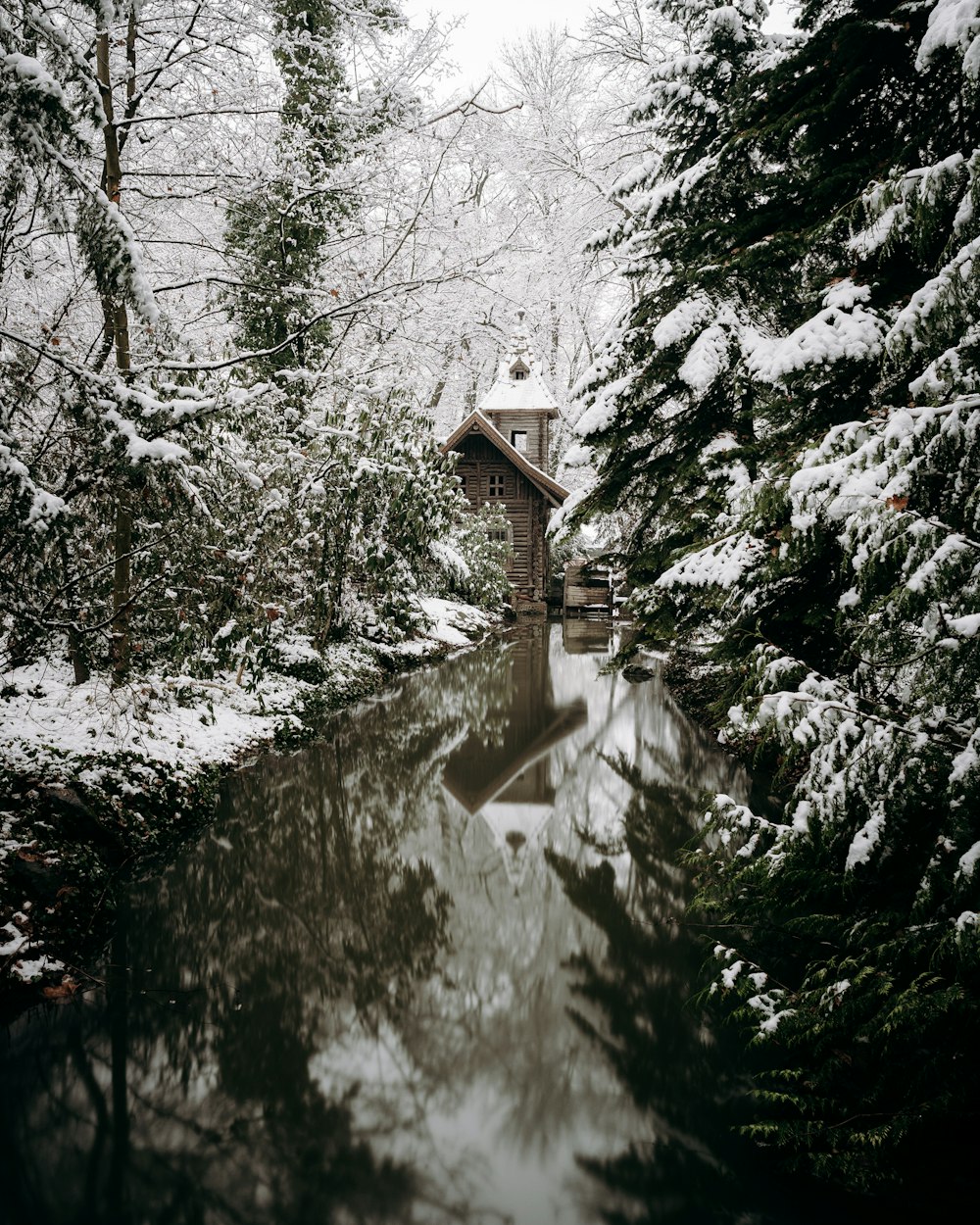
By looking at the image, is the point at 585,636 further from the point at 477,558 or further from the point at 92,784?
the point at 92,784

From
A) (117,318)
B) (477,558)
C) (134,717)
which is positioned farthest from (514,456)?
(134,717)

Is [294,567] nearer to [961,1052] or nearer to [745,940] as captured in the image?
[745,940]

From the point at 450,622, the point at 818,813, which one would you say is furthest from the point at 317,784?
the point at 450,622

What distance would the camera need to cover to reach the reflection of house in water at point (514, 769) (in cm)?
735

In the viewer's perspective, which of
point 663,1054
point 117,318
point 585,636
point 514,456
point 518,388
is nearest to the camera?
point 663,1054

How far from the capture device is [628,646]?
7.44 meters

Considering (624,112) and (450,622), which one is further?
(450,622)

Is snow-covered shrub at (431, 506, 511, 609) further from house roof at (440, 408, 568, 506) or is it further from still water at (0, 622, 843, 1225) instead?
still water at (0, 622, 843, 1225)

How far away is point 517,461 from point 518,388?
4.88 meters

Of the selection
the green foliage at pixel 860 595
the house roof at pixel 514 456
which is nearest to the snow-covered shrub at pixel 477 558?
the house roof at pixel 514 456

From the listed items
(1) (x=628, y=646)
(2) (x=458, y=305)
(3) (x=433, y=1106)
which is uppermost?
(2) (x=458, y=305)

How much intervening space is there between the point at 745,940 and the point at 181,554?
6107 millimetres

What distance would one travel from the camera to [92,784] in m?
6.14

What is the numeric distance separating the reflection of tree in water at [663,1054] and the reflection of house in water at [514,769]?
602mm
